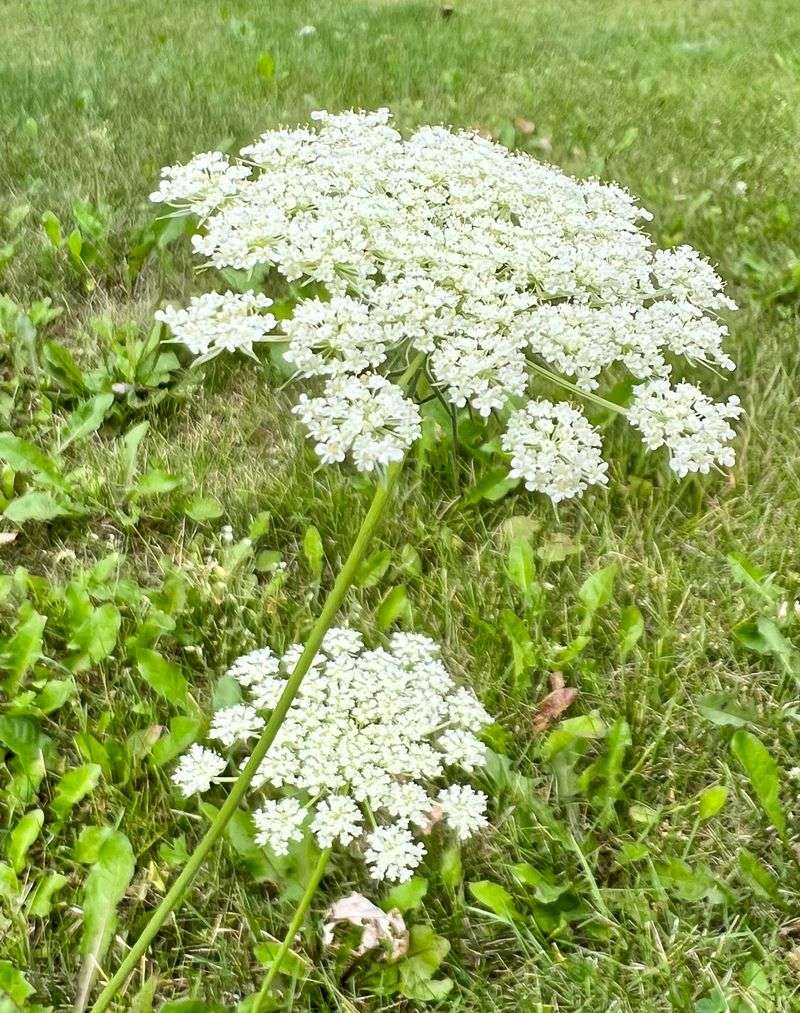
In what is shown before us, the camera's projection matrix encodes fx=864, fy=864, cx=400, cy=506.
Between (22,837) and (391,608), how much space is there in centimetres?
94

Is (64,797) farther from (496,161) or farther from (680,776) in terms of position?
(496,161)

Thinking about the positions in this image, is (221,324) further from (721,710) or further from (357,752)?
(721,710)

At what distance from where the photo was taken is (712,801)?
179 centimetres

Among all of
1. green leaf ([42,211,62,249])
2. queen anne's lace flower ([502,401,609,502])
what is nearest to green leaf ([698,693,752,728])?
queen anne's lace flower ([502,401,609,502])

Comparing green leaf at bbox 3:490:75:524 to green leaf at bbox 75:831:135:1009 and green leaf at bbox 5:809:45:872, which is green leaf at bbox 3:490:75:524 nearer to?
green leaf at bbox 5:809:45:872

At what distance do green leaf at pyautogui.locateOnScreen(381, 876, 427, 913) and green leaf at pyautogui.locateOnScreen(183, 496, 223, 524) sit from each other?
1.18 m

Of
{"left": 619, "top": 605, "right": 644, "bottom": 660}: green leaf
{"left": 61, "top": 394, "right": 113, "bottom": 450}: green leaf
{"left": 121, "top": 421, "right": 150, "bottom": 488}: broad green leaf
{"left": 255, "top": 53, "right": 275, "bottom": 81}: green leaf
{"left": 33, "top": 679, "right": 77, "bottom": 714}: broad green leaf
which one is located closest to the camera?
{"left": 33, "top": 679, "right": 77, "bottom": 714}: broad green leaf

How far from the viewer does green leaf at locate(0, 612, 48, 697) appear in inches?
80.0

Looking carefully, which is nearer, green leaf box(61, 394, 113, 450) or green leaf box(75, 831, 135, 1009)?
green leaf box(75, 831, 135, 1009)

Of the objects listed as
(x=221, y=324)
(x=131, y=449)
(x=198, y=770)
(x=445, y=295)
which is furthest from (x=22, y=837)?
(x=445, y=295)

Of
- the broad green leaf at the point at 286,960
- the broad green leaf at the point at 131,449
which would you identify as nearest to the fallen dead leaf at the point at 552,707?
the broad green leaf at the point at 286,960

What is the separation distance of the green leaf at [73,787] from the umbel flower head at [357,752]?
24 centimetres

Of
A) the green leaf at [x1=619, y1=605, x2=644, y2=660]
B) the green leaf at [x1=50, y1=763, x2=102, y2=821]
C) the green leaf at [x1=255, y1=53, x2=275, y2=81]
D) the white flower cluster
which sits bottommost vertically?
the green leaf at [x1=50, y1=763, x2=102, y2=821]

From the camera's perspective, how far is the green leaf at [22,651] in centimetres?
203
